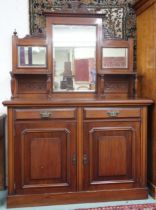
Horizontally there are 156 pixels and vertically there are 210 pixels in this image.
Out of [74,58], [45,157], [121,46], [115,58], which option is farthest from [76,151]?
[121,46]

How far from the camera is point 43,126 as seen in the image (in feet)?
8.34

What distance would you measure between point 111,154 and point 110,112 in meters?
0.38

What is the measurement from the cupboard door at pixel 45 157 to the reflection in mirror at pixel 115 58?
2.64 feet

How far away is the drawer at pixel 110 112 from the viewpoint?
8.49 ft

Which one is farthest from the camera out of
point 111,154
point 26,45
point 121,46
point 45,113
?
point 121,46

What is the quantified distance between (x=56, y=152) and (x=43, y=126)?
26cm

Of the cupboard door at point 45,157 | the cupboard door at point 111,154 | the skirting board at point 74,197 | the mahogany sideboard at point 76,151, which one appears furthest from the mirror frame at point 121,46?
the skirting board at point 74,197

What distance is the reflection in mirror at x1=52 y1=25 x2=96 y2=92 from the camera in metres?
2.92

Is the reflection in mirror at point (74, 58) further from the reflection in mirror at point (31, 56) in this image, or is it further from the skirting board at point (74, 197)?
the skirting board at point (74, 197)

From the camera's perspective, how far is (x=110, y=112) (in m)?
2.61

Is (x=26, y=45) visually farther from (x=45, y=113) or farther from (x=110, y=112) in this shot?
(x=110, y=112)

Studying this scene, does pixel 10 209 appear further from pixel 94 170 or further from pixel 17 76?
pixel 17 76

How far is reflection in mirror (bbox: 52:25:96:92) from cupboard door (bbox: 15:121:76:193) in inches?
21.5

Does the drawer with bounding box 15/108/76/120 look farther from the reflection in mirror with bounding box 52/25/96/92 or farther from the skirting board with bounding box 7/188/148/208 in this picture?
the skirting board with bounding box 7/188/148/208
